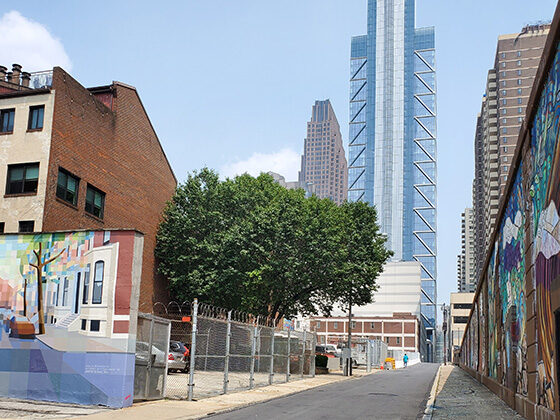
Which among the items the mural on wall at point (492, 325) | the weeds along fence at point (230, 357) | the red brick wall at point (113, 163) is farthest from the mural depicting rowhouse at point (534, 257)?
the red brick wall at point (113, 163)

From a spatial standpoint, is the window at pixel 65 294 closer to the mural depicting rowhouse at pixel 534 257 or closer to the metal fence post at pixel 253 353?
the metal fence post at pixel 253 353

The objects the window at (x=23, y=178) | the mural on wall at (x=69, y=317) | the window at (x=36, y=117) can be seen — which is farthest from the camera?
the window at (x=36, y=117)

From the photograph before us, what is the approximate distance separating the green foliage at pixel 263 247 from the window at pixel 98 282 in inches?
837

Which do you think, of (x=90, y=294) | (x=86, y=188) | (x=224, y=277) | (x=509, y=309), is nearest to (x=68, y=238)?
(x=90, y=294)

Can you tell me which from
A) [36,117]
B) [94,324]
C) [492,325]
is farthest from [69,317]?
[36,117]

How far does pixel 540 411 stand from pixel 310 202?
99.9ft

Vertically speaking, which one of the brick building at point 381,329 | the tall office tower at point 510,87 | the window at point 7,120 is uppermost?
the tall office tower at point 510,87

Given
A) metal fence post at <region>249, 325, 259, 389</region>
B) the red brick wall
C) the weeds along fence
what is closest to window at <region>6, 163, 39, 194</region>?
the red brick wall

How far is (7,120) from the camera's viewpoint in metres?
32.0

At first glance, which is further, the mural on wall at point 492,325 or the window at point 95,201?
the window at point 95,201

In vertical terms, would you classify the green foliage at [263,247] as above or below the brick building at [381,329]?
above

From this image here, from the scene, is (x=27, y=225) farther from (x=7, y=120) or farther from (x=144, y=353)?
(x=144, y=353)

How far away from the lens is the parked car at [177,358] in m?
28.6

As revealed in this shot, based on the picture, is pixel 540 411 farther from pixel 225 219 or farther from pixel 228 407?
pixel 225 219
